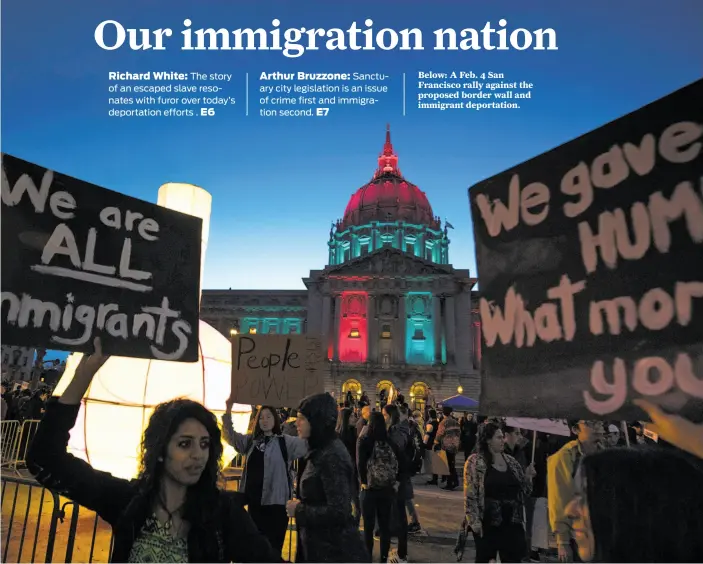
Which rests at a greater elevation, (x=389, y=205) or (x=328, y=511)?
(x=389, y=205)

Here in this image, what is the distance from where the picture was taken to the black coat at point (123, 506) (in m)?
1.97

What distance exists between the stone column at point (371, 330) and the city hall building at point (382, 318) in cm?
11

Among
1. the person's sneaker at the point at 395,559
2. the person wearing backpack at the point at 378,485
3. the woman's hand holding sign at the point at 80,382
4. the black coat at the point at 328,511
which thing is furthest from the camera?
the person's sneaker at the point at 395,559

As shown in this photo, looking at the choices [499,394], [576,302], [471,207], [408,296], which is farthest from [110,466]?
[408,296]

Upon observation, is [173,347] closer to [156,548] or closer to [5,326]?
[5,326]

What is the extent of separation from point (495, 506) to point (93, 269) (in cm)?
371

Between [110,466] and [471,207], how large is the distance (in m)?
3.23

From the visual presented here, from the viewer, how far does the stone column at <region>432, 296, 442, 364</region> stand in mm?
52416

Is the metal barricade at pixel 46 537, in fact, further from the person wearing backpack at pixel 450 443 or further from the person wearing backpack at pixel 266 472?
the person wearing backpack at pixel 450 443

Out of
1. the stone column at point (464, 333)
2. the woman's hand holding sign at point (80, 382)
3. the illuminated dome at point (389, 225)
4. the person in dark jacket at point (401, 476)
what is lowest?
the person in dark jacket at point (401, 476)

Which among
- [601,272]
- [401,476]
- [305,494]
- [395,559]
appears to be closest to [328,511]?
[305,494]

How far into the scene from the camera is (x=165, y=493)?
6.76 feet

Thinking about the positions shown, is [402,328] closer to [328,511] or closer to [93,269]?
[328,511]

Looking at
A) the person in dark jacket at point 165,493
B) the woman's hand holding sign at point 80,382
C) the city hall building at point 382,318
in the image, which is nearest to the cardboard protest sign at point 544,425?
the person in dark jacket at point 165,493
